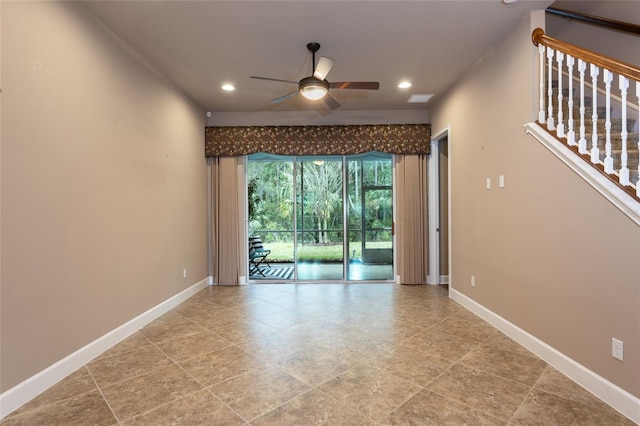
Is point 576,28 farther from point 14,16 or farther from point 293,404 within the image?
point 14,16

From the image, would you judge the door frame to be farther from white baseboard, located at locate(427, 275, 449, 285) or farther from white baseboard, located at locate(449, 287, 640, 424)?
white baseboard, located at locate(449, 287, 640, 424)

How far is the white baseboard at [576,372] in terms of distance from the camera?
190cm

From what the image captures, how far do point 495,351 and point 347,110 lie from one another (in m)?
4.00

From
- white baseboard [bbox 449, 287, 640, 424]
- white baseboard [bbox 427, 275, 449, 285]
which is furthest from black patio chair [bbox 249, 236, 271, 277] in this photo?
white baseboard [bbox 449, 287, 640, 424]

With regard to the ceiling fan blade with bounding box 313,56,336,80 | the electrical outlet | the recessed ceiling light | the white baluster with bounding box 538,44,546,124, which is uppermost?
the recessed ceiling light

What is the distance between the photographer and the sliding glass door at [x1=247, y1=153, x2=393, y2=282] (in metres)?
5.55

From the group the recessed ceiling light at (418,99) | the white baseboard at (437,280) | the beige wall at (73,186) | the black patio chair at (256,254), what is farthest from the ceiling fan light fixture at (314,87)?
the white baseboard at (437,280)

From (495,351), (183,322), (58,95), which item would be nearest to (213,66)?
(58,95)

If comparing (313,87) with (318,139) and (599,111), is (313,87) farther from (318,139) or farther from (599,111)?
(599,111)

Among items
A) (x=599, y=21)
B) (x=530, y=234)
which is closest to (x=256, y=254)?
(x=530, y=234)

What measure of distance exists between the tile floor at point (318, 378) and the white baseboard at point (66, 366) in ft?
0.19

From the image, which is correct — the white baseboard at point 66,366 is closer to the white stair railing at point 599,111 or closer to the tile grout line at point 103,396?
the tile grout line at point 103,396

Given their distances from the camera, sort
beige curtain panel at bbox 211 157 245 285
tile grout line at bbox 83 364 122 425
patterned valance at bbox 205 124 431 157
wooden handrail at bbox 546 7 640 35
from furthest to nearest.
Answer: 1. beige curtain panel at bbox 211 157 245 285
2. patterned valance at bbox 205 124 431 157
3. wooden handrail at bbox 546 7 640 35
4. tile grout line at bbox 83 364 122 425

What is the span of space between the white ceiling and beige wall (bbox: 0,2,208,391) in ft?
1.33
